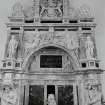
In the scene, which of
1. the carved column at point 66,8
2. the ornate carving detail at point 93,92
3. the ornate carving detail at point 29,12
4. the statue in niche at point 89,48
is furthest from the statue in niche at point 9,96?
the carved column at point 66,8

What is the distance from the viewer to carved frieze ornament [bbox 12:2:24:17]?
11.0m

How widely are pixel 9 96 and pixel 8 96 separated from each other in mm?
48

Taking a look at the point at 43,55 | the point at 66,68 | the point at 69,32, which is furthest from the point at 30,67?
the point at 69,32

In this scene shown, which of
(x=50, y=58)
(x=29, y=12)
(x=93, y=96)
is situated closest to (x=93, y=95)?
(x=93, y=96)

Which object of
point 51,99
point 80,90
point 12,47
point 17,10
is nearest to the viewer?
point 51,99

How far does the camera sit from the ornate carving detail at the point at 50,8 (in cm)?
1135

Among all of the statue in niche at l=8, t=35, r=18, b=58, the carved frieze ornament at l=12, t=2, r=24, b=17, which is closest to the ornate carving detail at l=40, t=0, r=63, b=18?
the carved frieze ornament at l=12, t=2, r=24, b=17

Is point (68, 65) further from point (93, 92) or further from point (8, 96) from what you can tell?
point (8, 96)

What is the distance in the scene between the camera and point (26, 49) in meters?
10.4

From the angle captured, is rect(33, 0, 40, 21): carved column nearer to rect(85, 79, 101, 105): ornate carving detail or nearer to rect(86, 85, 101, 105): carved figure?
rect(85, 79, 101, 105): ornate carving detail

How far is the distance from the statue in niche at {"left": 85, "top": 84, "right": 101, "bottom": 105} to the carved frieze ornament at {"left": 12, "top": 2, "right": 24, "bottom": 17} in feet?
18.0

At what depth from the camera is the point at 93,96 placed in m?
9.23

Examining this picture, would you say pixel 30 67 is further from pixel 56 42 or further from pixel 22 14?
pixel 22 14

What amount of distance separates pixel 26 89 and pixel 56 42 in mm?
2943
